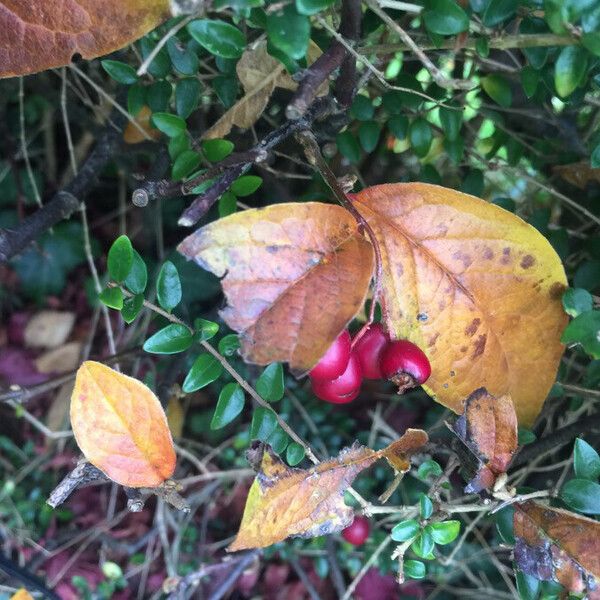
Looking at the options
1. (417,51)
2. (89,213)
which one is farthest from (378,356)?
(89,213)

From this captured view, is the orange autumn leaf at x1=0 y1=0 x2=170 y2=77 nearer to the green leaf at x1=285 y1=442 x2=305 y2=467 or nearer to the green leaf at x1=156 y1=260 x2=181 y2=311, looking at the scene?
the green leaf at x1=156 y1=260 x2=181 y2=311

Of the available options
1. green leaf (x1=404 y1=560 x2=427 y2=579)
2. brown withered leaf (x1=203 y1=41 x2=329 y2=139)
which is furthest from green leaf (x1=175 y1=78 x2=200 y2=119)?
green leaf (x1=404 y1=560 x2=427 y2=579)

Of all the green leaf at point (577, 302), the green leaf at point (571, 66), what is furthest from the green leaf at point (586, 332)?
the green leaf at point (571, 66)

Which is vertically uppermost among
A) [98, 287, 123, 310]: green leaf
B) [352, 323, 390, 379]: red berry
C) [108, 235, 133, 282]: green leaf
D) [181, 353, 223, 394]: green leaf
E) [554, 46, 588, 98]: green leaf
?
[554, 46, 588, 98]: green leaf

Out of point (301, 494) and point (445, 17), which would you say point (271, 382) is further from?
point (445, 17)

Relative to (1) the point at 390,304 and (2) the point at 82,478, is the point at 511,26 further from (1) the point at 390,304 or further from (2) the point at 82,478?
(2) the point at 82,478

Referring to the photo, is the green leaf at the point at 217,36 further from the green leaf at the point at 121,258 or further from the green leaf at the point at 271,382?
the green leaf at the point at 271,382
